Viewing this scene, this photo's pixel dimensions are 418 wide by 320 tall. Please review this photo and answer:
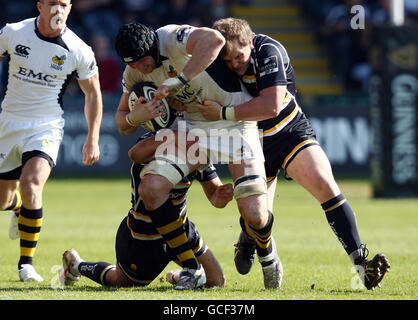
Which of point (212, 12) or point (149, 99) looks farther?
point (212, 12)

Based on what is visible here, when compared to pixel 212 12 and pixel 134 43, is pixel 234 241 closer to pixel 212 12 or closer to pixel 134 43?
pixel 134 43

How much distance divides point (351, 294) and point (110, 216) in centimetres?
717

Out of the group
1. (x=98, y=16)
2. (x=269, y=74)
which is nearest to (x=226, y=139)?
(x=269, y=74)

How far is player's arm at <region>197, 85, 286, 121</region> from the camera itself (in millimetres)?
7098

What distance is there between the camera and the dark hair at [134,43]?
686 centimetres

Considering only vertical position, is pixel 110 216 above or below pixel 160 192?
below

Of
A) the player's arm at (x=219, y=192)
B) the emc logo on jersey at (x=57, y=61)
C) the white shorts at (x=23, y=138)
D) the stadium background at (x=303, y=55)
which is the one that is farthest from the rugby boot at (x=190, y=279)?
the stadium background at (x=303, y=55)

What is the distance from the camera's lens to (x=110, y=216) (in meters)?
13.4

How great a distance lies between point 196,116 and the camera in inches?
292

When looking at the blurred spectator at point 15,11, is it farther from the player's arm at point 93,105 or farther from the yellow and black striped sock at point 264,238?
the yellow and black striped sock at point 264,238

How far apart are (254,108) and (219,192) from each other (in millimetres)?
727

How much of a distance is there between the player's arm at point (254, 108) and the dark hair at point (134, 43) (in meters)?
0.63
